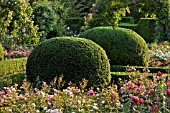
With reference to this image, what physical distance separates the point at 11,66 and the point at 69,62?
3.48 m

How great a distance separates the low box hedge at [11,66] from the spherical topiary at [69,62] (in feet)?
8.79

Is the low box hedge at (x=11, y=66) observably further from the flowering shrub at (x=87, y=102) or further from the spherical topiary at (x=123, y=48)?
the flowering shrub at (x=87, y=102)

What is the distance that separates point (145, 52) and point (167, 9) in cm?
469

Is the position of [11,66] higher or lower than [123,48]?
lower

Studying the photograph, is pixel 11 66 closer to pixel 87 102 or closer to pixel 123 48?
pixel 123 48

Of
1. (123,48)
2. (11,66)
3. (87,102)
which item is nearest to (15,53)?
(11,66)

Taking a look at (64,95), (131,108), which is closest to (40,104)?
(64,95)

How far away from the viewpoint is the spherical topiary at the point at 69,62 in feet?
20.1

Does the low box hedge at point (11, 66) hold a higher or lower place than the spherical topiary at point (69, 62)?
lower

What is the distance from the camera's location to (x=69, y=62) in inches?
242

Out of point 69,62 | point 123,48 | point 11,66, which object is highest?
point 69,62

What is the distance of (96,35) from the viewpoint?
8.50 metres

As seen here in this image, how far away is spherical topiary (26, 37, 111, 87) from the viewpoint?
6141 mm

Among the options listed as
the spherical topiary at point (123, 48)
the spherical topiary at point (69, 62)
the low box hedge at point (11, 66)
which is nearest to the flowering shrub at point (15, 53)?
the low box hedge at point (11, 66)
